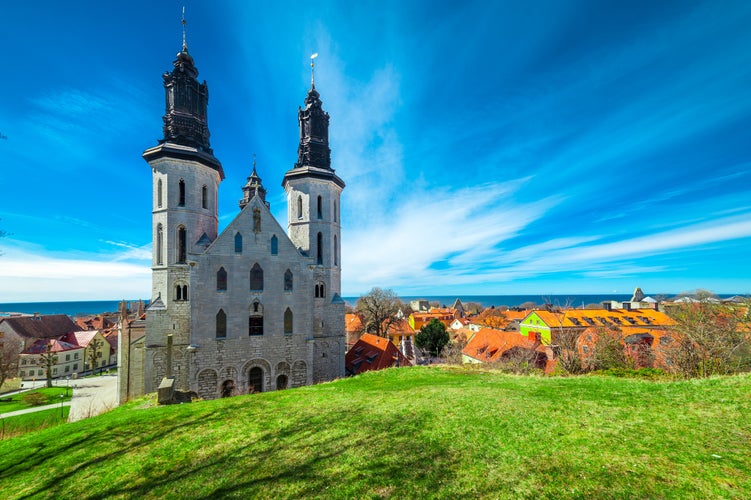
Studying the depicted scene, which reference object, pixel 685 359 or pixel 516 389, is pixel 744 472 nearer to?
pixel 516 389

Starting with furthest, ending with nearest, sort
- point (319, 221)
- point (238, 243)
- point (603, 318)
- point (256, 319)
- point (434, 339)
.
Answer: point (434, 339)
point (603, 318)
point (319, 221)
point (256, 319)
point (238, 243)

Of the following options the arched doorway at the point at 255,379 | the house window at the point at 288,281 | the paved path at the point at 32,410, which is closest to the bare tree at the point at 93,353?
the paved path at the point at 32,410

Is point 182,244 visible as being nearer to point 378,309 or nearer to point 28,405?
point 28,405

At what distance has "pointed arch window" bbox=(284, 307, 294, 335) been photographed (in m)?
20.4

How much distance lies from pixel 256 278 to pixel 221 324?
140 inches

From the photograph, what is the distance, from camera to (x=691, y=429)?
5.77m

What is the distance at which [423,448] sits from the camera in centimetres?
572

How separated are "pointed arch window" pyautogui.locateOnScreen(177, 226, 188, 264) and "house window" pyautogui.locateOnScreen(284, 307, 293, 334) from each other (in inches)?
303

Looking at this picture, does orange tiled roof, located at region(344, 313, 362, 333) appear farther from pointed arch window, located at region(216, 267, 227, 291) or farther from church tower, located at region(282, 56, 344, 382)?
pointed arch window, located at region(216, 267, 227, 291)

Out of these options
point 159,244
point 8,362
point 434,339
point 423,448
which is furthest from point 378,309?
point 8,362

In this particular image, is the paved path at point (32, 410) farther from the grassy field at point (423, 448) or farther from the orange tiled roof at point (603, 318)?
the orange tiled roof at point (603, 318)

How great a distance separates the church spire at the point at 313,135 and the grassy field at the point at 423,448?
764 inches

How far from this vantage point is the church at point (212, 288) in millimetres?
18172

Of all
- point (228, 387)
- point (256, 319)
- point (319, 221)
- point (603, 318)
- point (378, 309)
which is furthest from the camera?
point (378, 309)
